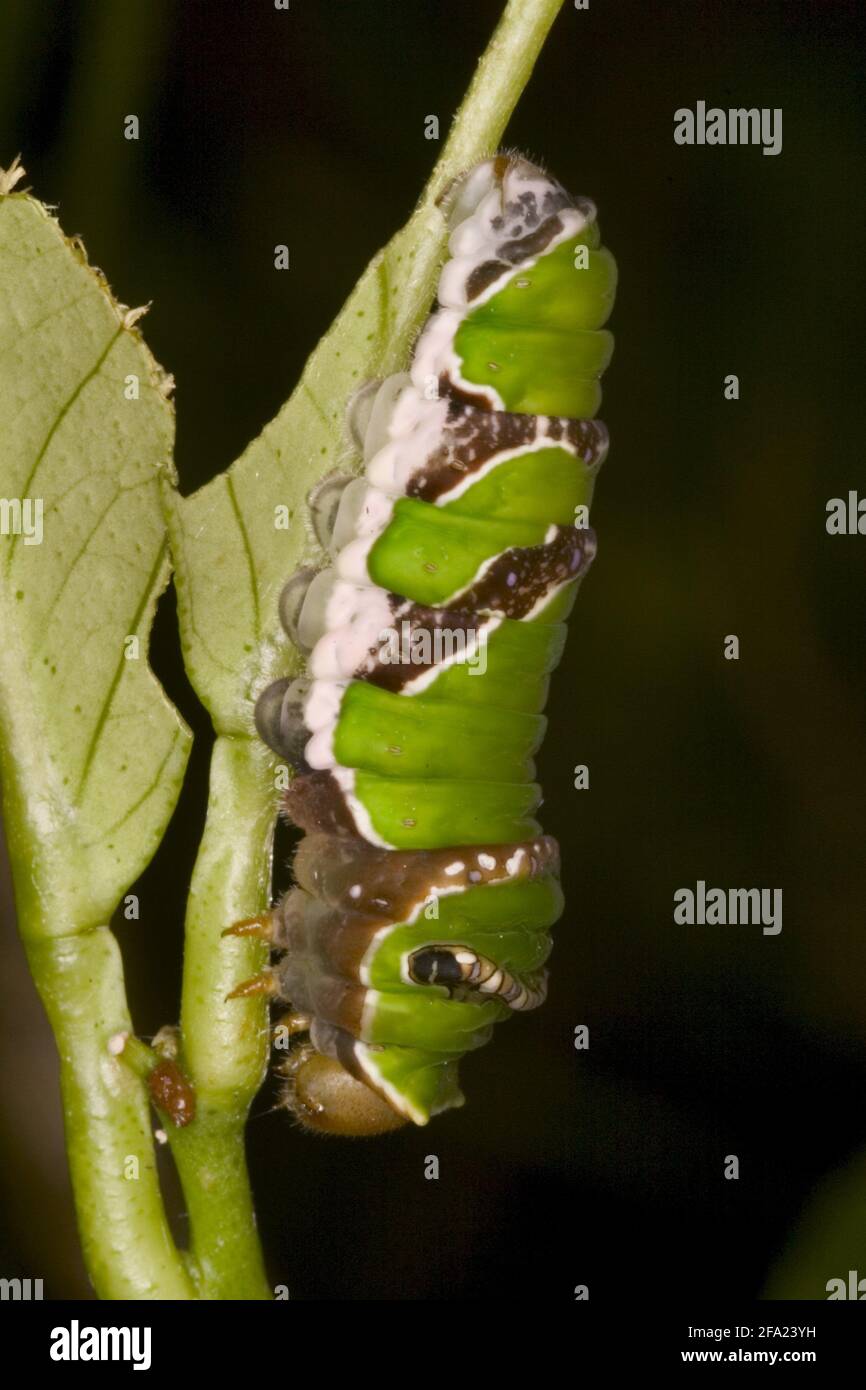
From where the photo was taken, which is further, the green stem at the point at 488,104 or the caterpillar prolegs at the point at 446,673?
the caterpillar prolegs at the point at 446,673

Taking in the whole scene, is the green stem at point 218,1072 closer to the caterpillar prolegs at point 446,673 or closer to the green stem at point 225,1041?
the green stem at point 225,1041

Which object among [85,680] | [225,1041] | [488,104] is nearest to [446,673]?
[85,680]

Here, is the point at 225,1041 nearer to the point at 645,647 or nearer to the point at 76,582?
the point at 76,582

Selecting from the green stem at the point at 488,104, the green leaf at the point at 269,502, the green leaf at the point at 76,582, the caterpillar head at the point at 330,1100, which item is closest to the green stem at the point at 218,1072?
the green leaf at the point at 76,582

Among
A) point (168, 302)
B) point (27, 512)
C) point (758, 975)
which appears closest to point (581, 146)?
point (168, 302)

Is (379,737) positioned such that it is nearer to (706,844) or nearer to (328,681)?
(328,681)

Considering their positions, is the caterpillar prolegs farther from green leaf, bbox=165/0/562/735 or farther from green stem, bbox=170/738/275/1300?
green stem, bbox=170/738/275/1300

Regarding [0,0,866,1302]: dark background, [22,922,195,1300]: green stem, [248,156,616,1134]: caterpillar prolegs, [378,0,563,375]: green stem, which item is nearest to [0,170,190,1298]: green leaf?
[22,922,195,1300]: green stem
